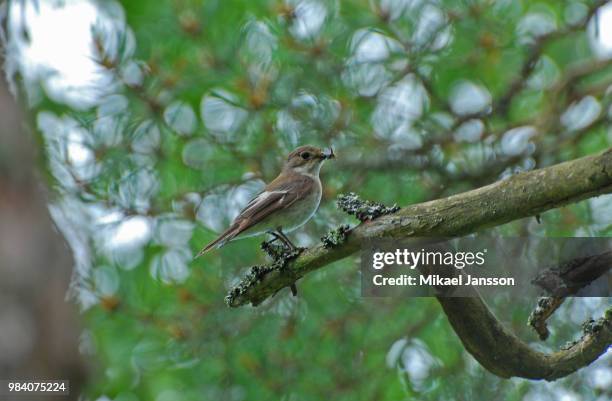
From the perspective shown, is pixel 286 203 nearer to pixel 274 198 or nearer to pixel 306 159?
pixel 274 198

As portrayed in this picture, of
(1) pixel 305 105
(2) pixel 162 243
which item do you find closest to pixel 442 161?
(1) pixel 305 105

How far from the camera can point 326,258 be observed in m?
2.99

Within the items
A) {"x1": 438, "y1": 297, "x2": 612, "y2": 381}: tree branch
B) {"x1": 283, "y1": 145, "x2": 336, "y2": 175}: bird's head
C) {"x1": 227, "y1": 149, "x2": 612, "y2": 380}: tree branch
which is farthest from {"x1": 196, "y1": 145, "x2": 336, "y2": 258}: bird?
{"x1": 438, "y1": 297, "x2": 612, "y2": 381}: tree branch

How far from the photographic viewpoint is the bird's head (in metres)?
4.46

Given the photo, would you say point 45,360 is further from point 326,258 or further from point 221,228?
point 221,228

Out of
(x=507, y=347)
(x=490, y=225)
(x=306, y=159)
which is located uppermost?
(x=306, y=159)


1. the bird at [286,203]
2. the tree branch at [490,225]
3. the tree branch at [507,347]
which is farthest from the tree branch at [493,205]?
the bird at [286,203]

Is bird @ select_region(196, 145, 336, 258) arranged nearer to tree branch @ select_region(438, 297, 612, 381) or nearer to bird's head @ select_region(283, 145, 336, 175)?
bird's head @ select_region(283, 145, 336, 175)

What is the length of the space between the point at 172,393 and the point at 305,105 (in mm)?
1791

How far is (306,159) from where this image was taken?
447 cm

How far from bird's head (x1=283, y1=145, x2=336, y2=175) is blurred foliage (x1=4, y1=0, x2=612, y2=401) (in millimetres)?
201

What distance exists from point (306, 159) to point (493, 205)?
1.87 meters

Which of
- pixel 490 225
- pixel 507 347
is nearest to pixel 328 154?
pixel 507 347

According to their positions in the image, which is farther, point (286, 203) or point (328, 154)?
point (328, 154)
